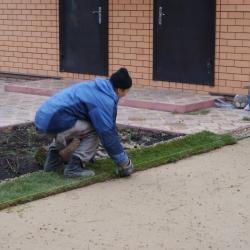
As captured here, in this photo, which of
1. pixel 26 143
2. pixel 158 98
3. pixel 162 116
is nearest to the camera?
pixel 26 143

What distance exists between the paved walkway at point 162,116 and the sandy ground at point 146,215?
6.40 feet

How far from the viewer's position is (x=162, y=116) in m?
9.44

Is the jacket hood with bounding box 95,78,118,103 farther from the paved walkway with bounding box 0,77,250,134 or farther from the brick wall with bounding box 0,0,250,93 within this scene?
the brick wall with bounding box 0,0,250,93

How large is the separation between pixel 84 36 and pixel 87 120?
19.7ft

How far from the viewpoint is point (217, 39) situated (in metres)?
10.4

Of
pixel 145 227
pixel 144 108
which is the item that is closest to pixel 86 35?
pixel 144 108

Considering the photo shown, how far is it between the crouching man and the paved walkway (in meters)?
2.21

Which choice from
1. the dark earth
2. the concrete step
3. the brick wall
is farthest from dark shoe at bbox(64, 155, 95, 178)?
the brick wall

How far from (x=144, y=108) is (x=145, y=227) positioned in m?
5.04

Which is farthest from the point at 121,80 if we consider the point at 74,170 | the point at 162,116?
the point at 162,116

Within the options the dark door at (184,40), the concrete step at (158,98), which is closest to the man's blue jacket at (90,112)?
the concrete step at (158,98)

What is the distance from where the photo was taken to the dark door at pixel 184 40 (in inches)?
414

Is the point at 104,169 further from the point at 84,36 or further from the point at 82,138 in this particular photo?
the point at 84,36

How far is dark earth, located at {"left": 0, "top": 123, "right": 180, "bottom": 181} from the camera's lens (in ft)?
22.4
